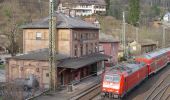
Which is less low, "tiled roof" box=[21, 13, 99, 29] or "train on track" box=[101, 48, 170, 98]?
"tiled roof" box=[21, 13, 99, 29]

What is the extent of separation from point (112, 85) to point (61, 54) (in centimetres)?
1329

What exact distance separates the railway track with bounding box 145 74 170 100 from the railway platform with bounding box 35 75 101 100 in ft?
22.9

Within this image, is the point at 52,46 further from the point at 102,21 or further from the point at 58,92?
the point at 102,21

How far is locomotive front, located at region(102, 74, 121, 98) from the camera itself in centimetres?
2920

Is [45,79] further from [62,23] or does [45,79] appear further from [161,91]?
[161,91]

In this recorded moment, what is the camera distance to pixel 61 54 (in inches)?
1629

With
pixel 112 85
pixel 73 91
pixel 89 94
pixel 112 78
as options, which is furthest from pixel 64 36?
pixel 112 85

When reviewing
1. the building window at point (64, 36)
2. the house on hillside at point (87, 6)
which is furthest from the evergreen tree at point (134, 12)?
the building window at point (64, 36)

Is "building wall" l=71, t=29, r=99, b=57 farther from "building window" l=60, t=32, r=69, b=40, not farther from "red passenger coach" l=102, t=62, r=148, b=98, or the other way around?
"red passenger coach" l=102, t=62, r=148, b=98

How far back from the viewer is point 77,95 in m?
32.2

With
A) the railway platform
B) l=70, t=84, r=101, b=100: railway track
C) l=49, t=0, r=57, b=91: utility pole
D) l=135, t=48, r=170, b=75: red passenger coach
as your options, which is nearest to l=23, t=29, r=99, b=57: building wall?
the railway platform

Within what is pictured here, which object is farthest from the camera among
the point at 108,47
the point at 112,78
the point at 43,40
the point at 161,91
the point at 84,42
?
the point at 108,47

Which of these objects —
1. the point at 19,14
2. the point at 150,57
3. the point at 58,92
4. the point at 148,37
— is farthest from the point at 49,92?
the point at 148,37

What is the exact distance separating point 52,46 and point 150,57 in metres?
16.2
